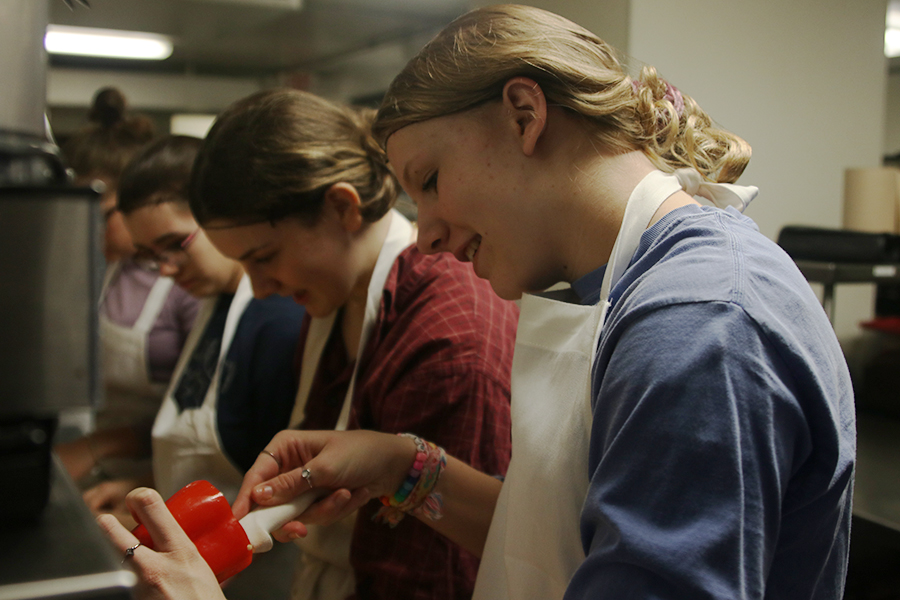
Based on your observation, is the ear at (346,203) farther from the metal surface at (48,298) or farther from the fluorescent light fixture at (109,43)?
the fluorescent light fixture at (109,43)

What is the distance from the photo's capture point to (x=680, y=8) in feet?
4.14

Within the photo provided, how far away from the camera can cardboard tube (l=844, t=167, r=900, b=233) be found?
1.63 meters

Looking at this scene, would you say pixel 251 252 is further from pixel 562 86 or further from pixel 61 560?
pixel 61 560

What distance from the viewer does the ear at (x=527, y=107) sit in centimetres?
61

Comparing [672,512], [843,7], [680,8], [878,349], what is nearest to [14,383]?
[672,512]

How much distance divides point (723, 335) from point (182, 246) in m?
1.12

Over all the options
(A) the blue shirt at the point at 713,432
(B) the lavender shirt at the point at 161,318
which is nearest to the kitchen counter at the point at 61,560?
(A) the blue shirt at the point at 713,432

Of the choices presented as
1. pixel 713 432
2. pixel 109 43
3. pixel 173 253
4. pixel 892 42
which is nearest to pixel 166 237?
pixel 173 253

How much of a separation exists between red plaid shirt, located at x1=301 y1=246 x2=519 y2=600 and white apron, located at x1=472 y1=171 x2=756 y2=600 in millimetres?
106

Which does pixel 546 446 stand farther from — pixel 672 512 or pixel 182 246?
pixel 182 246

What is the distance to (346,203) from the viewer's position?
0.98 metres

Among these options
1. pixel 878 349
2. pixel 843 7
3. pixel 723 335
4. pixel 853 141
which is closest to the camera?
pixel 723 335

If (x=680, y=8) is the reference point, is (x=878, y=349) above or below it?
below

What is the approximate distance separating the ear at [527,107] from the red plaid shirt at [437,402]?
0.93 feet
